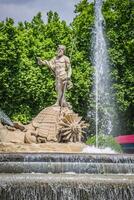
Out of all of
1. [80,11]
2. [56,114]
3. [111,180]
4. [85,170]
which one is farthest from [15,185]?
[80,11]

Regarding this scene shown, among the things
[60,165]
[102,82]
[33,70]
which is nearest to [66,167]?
[60,165]

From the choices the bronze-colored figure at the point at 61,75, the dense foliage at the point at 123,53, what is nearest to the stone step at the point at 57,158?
the bronze-colored figure at the point at 61,75

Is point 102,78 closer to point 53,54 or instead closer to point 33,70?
point 53,54

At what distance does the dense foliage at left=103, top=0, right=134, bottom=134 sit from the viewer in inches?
1531

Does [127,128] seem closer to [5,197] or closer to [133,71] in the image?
[133,71]

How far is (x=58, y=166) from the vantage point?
49.4 feet

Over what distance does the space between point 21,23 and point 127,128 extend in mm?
10592

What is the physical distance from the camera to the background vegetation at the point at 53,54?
1465 inches

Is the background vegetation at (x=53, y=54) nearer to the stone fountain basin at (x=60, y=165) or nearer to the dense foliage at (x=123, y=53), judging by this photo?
the dense foliage at (x=123, y=53)

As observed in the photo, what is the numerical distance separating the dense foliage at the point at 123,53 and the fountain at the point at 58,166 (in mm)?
14766

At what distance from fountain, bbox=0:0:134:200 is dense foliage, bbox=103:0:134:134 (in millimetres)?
14766

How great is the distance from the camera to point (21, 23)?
133 ft

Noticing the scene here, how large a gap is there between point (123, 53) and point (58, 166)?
25.6 meters

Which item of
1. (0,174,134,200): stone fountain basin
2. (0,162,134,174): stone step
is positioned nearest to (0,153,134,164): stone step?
(0,162,134,174): stone step
